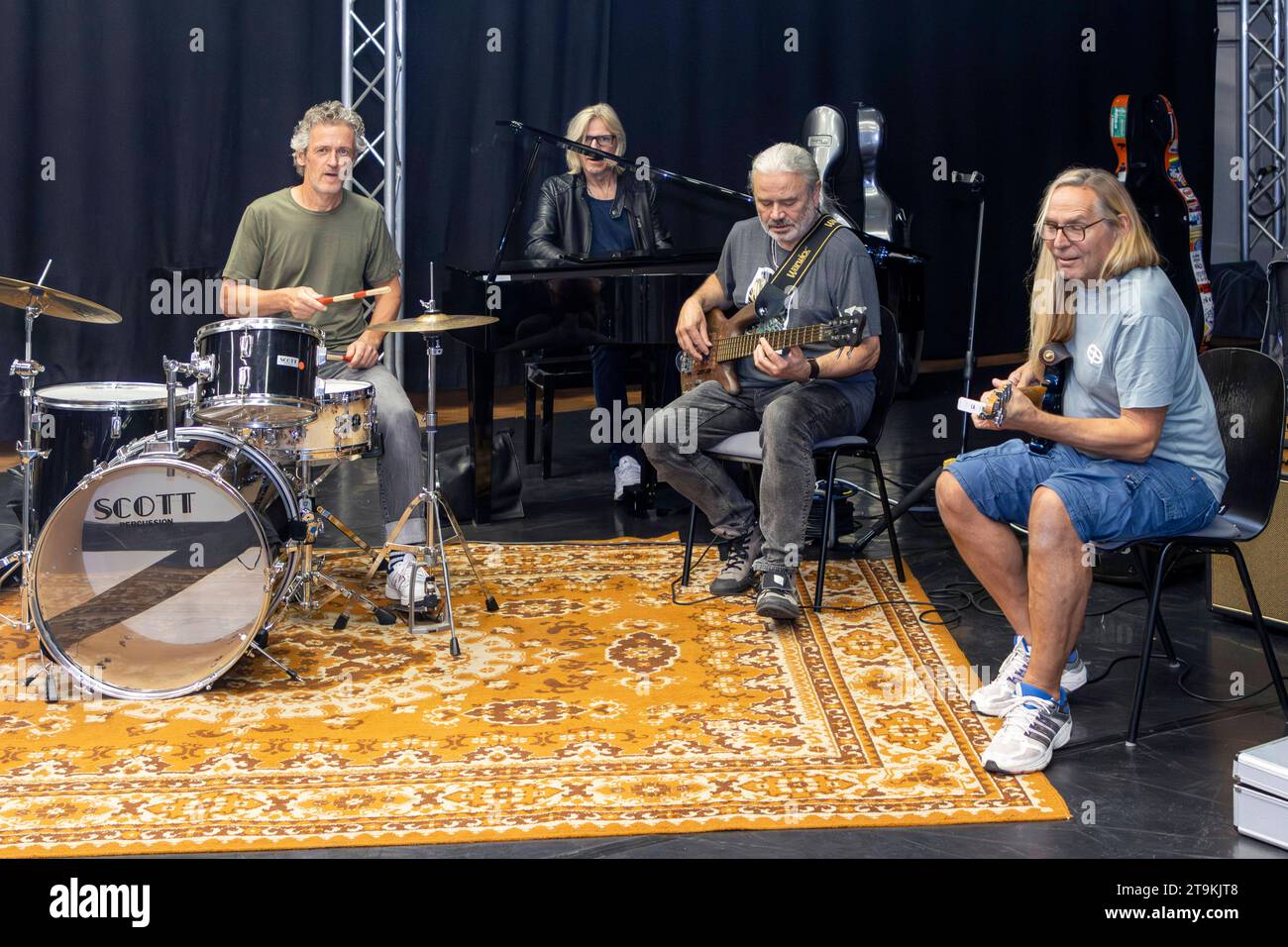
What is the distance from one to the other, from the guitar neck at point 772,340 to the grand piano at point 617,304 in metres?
0.70

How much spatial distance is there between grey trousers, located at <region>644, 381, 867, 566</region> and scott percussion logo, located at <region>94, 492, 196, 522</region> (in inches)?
61.5

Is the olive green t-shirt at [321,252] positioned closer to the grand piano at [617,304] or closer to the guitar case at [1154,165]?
the grand piano at [617,304]

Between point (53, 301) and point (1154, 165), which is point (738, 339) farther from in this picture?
point (1154, 165)

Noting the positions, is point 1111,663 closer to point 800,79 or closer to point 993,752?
point 993,752

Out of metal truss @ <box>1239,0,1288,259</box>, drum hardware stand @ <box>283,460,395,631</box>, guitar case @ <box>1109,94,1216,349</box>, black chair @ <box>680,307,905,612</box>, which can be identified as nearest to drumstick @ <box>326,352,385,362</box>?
drum hardware stand @ <box>283,460,395,631</box>

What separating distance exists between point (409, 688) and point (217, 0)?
4.94 meters

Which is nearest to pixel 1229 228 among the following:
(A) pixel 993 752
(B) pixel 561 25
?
(B) pixel 561 25

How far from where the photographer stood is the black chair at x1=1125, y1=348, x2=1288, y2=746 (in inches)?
119

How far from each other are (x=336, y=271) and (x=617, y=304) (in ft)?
3.61

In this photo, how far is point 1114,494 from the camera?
2.94 meters

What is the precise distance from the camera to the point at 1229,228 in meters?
9.62

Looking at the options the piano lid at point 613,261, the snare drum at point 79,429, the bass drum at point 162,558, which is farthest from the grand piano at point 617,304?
the bass drum at point 162,558

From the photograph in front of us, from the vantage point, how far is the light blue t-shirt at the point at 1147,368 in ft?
9.52
